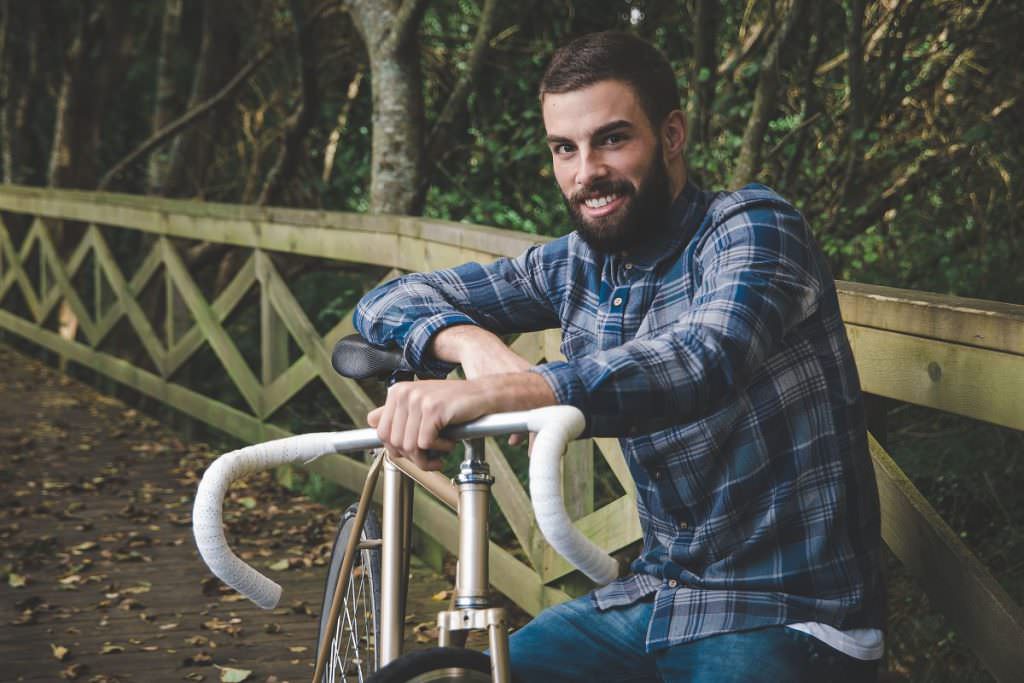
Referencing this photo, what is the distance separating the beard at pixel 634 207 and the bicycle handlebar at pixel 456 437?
588 millimetres

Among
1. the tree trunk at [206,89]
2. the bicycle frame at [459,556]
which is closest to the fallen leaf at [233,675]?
the bicycle frame at [459,556]

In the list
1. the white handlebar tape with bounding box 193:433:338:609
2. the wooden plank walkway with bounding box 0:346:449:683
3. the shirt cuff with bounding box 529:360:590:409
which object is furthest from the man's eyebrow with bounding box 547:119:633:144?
the wooden plank walkway with bounding box 0:346:449:683

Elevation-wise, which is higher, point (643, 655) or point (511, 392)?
point (511, 392)

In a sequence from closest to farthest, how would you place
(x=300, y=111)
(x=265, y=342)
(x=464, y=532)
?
(x=464, y=532), (x=265, y=342), (x=300, y=111)

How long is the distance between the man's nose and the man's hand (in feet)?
1.74

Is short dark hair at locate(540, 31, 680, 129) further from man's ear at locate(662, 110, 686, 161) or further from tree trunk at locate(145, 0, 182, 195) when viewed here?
tree trunk at locate(145, 0, 182, 195)

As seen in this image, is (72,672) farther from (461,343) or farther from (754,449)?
(754,449)

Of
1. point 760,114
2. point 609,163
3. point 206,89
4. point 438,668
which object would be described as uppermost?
point 206,89

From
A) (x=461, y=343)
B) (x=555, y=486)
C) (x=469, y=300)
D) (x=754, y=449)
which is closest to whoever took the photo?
(x=555, y=486)

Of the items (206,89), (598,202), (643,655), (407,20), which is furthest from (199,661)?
(206,89)

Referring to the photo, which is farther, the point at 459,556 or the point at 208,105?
the point at 208,105

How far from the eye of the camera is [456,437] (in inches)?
63.0

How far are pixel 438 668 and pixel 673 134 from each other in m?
0.91

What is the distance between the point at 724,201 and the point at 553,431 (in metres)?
0.72
